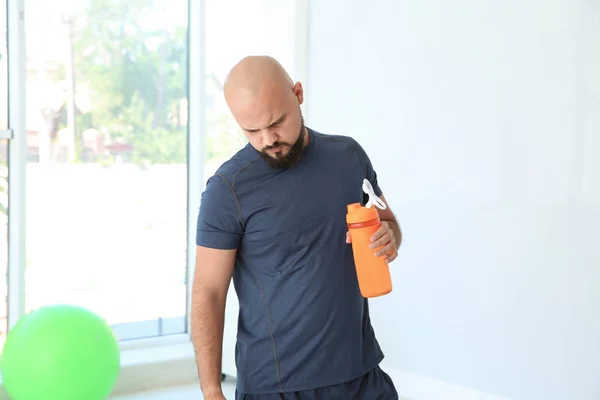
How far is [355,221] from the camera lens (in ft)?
4.56

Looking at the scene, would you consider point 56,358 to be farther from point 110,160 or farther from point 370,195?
point 110,160

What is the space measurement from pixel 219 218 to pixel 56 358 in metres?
1.11

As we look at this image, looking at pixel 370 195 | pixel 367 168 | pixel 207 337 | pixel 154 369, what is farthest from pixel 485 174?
pixel 154 369

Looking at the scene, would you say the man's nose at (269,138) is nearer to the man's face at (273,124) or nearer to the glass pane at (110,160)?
the man's face at (273,124)

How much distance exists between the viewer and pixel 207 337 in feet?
4.68

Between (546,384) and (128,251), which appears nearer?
(546,384)

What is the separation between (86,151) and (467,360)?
201 cm

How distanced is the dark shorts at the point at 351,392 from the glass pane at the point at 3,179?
6.83ft

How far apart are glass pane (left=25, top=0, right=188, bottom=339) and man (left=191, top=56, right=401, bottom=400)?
7.00 feet

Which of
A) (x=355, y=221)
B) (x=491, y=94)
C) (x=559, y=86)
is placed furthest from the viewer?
(x=491, y=94)

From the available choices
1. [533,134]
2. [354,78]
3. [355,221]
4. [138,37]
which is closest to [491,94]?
[533,134]

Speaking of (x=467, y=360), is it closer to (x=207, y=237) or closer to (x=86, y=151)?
(x=207, y=237)

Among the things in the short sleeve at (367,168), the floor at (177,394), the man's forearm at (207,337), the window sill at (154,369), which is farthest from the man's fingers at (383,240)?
the window sill at (154,369)

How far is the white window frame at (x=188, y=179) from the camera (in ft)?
10.4
